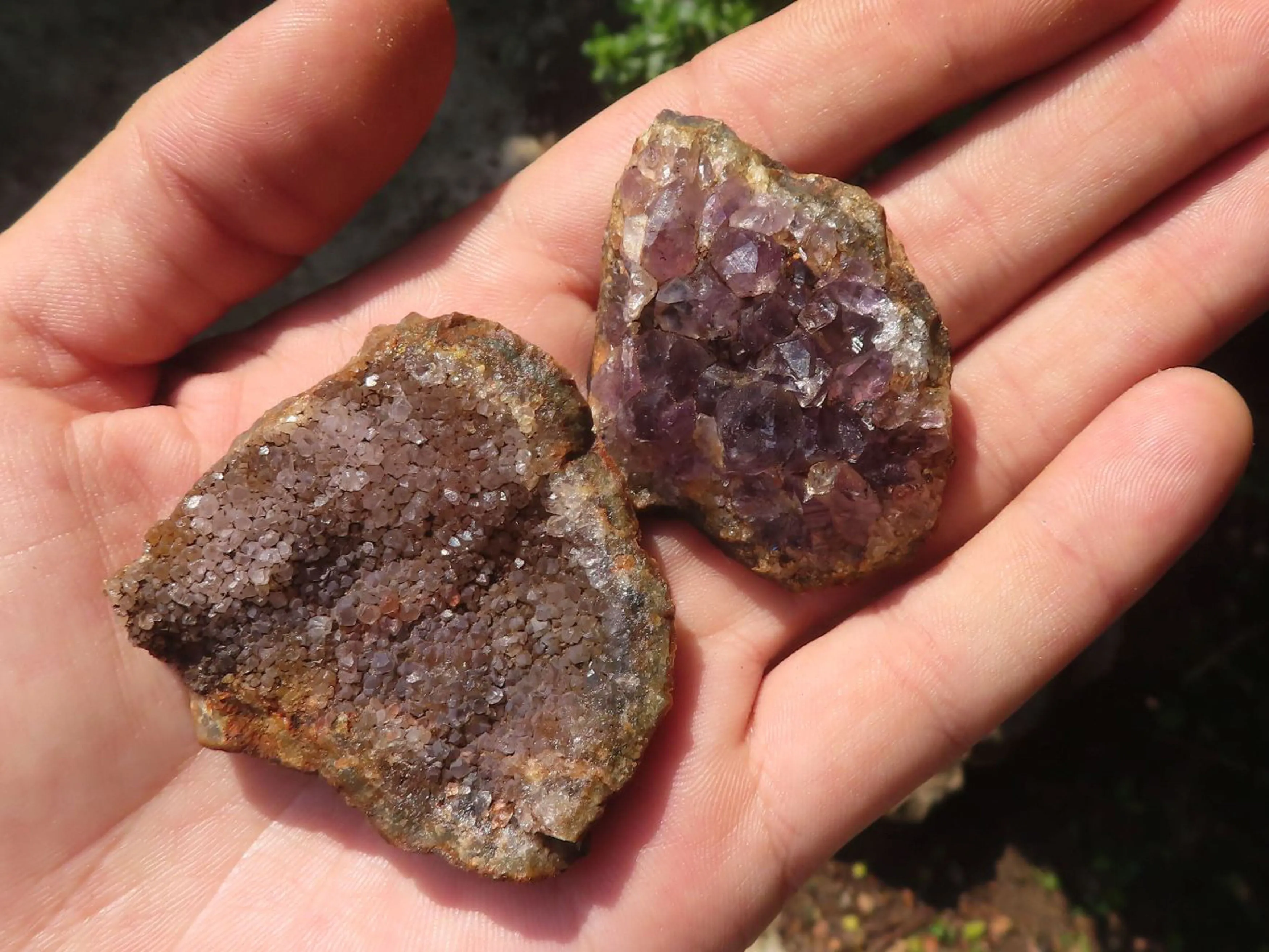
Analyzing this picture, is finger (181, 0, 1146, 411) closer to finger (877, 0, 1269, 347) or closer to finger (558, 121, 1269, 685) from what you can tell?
finger (877, 0, 1269, 347)

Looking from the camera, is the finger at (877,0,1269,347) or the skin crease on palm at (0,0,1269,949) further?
the finger at (877,0,1269,347)

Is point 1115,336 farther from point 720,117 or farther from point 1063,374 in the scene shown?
point 720,117

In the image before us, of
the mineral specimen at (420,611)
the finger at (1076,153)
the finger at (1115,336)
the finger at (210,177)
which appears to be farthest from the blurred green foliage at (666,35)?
the mineral specimen at (420,611)

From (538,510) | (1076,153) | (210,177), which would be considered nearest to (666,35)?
(1076,153)

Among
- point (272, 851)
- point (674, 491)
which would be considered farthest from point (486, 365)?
point (272, 851)

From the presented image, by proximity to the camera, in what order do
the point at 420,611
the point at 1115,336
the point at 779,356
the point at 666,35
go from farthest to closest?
the point at 666,35
the point at 1115,336
the point at 779,356
the point at 420,611

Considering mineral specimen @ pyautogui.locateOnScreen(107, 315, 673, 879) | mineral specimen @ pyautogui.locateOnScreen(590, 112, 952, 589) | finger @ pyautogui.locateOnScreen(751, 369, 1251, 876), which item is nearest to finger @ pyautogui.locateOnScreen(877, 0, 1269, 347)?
mineral specimen @ pyautogui.locateOnScreen(590, 112, 952, 589)

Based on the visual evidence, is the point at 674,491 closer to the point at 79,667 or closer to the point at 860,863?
the point at 79,667
